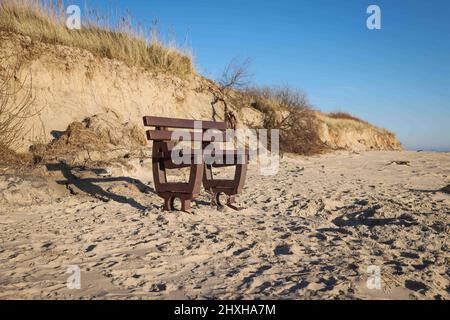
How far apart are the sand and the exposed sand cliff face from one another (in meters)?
2.50

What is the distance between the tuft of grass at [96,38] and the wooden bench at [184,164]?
610 cm

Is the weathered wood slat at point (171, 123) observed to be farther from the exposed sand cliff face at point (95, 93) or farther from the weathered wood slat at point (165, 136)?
the exposed sand cliff face at point (95, 93)

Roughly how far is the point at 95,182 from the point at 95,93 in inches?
162

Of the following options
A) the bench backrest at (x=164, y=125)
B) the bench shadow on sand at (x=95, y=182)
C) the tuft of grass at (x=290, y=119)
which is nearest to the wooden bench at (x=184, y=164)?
the bench backrest at (x=164, y=125)

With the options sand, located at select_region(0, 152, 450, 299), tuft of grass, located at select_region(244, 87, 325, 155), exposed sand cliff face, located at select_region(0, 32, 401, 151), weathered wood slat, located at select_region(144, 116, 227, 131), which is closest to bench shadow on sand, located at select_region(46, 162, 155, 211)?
sand, located at select_region(0, 152, 450, 299)

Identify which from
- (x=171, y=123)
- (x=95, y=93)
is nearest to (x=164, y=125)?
(x=171, y=123)

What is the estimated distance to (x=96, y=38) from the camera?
9758 mm

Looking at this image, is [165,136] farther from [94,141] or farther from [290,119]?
[290,119]

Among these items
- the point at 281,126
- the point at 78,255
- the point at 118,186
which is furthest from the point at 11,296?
the point at 281,126

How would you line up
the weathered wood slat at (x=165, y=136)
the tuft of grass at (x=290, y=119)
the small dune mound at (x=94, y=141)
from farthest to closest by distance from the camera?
the tuft of grass at (x=290, y=119) → the small dune mound at (x=94, y=141) → the weathered wood slat at (x=165, y=136)

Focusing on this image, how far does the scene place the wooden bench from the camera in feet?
13.8

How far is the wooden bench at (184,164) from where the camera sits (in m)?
4.22

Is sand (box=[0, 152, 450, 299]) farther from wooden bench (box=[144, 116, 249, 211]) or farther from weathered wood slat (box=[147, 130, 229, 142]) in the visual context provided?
weathered wood slat (box=[147, 130, 229, 142])
